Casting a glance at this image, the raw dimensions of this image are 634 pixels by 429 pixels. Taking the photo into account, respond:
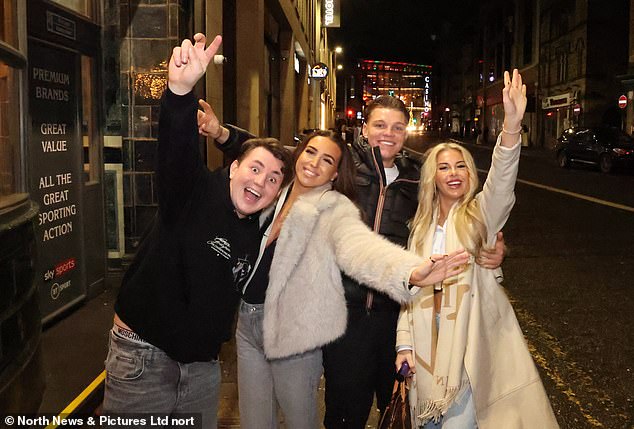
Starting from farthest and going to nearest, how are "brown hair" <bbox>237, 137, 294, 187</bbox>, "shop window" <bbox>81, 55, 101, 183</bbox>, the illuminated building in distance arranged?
the illuminated building in distance → "shop window" <bbox>81, 55, 101, 183</bbox> → "brown hair" <bbox>237, 137, 294, 187</bbox>

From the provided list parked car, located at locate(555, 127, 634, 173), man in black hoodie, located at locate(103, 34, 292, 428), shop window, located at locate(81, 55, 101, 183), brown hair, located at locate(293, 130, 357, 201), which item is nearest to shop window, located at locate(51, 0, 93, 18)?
shop window, located at locate(81, 55, 101, 183)

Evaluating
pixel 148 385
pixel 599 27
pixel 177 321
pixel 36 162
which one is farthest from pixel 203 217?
pixel 599 27

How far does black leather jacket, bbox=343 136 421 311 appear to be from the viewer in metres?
3.13

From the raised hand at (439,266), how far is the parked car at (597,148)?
2061cm

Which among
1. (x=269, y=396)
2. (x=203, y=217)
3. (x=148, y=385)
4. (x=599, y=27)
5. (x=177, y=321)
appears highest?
(x=599, y=27)

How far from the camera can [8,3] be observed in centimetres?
380

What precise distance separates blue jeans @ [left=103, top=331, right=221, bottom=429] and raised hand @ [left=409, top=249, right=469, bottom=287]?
3.41ft

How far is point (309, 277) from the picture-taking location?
277 centimetres

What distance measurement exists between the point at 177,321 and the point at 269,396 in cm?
75

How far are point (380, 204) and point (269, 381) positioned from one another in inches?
41.7

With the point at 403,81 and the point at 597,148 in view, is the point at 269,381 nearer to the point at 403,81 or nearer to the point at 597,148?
the point at 597,148

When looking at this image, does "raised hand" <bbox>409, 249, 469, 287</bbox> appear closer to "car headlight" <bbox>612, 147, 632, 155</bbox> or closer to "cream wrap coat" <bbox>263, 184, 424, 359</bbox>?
"cream wrap coat" <bbox>263, 184, 424, 359</bbox>

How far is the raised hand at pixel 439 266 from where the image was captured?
92.9 inches

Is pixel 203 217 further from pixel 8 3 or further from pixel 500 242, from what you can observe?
pixel 8 3
